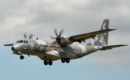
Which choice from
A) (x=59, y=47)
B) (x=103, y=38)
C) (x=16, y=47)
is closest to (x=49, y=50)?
(x=59, y=47)

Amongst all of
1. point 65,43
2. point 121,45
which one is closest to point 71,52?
point 65,43

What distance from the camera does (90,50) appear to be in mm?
72625

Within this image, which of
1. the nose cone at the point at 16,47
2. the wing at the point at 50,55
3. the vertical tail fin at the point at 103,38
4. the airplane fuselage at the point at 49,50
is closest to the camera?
the nose cone at the point at 16,47

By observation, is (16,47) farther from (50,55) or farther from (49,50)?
(50,55)

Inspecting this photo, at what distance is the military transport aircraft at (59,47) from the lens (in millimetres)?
64250

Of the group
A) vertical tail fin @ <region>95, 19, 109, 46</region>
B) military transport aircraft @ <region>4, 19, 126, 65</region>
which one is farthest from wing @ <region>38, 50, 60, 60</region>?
vertical tail fin @ <region>95, 19, 109, 46</region>

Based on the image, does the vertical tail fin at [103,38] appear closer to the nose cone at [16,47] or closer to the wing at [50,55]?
the wing at [50,55]

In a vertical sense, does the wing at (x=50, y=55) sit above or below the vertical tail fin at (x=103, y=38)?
below

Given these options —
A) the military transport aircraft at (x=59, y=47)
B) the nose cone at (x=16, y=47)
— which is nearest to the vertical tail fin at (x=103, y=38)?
the military transport aircraft at (x=59, y=47)

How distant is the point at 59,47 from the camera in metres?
68.8

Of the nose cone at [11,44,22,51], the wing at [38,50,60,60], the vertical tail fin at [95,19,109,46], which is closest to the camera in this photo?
the nose cone at [11,44,22,51]

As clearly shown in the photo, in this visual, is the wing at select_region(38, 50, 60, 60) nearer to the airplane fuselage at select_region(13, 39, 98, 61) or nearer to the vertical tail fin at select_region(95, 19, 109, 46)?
the airplane fuselage at select_region(13, 39, 98, 61)

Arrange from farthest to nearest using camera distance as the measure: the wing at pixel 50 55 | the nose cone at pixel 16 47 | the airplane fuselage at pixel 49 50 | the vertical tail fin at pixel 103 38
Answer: the vertical tail fin at pixel 103 38
the wing at pixel 50 55
the airplane fuselage at pixel 49 50
the nose cone at pixel 16 47

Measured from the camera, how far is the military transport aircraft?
211 ft
